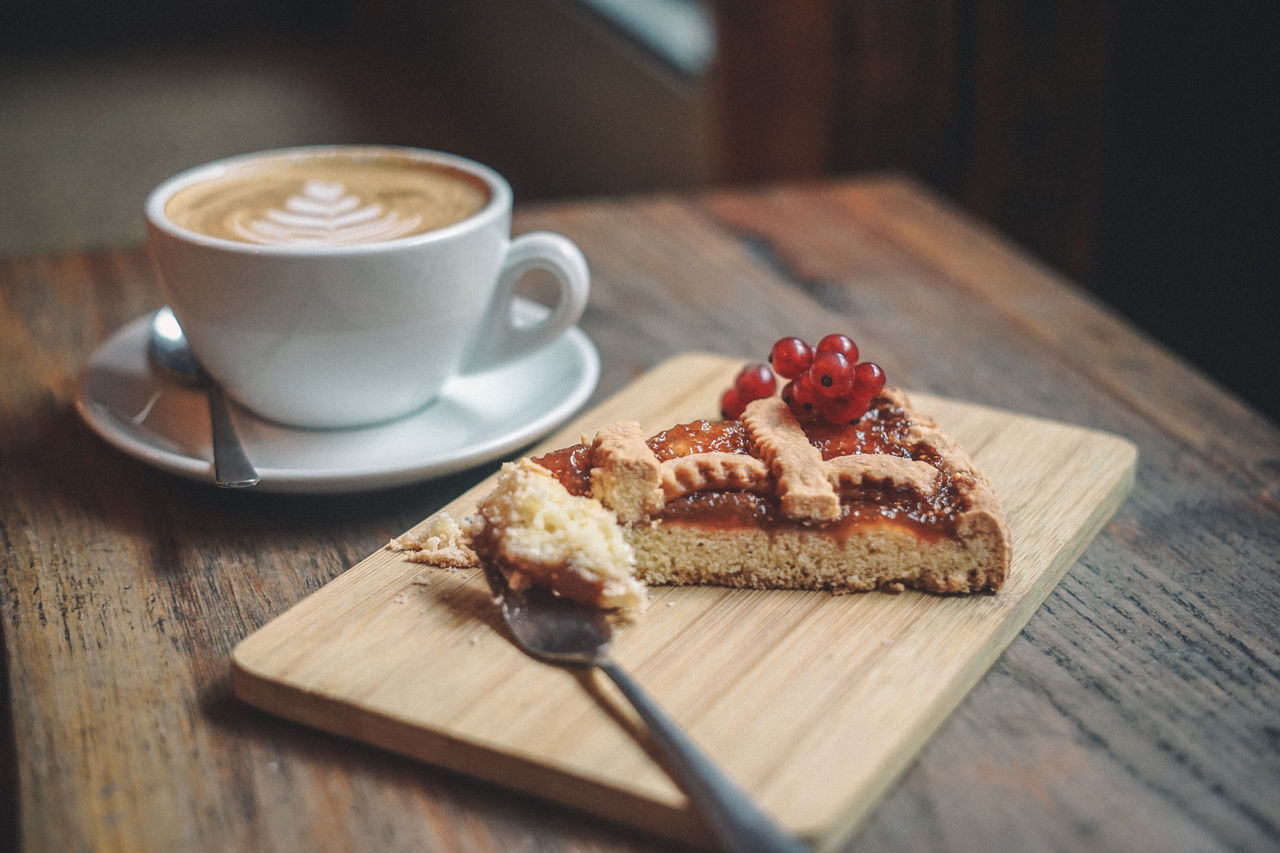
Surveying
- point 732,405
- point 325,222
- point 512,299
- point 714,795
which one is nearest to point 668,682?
point 714,795

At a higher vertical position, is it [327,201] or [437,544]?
[327,201]

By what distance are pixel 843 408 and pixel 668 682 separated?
0.48 meters

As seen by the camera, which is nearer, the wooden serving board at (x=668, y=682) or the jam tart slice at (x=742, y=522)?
the wooden serving board at (x=668, y=682)

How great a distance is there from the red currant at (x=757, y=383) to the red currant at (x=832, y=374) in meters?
0.14

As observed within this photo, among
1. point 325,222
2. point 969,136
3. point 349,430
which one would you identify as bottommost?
point 969,136

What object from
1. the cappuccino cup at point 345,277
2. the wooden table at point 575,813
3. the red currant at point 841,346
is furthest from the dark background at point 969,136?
the cappuccino cup at point 345,277

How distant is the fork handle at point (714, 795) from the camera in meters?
0.84

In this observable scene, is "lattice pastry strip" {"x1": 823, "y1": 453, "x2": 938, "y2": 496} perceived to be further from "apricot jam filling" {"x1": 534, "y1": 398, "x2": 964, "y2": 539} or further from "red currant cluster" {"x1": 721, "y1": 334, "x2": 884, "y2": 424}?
"red currant cluster" {"x1": 721, "y1": 334, "x2": 884, "y2": 424}

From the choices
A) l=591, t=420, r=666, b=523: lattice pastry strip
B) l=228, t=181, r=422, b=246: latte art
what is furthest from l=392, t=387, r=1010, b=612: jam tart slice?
l=228, t=181, r=422, b=246: latte art

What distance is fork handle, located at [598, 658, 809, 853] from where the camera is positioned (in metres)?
0.84

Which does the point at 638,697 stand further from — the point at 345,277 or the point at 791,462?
the point at 345,277

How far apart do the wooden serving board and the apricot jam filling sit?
8cm

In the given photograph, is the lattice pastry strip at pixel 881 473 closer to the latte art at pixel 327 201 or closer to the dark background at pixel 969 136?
the latte art at pixel 327 201

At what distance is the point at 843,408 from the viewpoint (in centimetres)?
138
